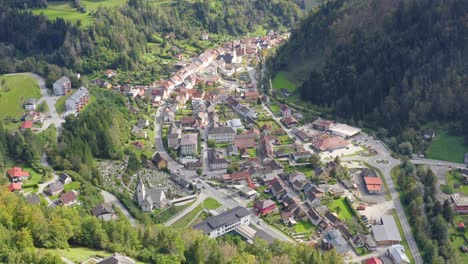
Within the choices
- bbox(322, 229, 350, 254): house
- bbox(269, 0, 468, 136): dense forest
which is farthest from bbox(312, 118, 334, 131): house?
bbox(322, 229, 350, 254): house

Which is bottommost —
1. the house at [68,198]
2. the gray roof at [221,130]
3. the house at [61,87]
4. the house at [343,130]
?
the house at [343,130]

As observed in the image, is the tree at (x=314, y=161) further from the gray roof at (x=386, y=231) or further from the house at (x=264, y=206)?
the gray roof at (x=386, y=231)

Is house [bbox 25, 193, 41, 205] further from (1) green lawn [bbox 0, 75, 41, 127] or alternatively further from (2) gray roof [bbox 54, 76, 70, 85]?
(2) gray roof [bbox 54, 76, 70, 85]

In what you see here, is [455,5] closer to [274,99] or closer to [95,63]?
[274,99]

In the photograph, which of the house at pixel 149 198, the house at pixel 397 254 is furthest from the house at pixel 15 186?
the house at pixel 397 254

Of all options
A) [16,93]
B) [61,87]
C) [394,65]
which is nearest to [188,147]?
[61,87]

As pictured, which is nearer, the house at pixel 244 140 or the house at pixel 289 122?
the house at pixel 244 140
